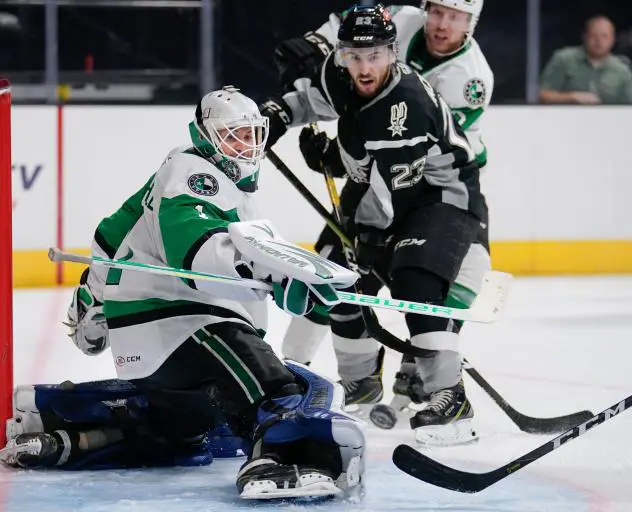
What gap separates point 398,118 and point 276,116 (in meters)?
0.46

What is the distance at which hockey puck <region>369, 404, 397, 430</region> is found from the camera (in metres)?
3.65

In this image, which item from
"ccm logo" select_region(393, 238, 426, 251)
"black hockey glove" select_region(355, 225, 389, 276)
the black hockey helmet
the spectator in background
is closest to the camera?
the black hockey helmet

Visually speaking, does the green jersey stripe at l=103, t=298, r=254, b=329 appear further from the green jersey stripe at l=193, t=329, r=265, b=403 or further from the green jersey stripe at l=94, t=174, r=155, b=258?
the green jersey stripe at l=94, t=174, r=155, b=258

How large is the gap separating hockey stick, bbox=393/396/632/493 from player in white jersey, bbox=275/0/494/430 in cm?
95

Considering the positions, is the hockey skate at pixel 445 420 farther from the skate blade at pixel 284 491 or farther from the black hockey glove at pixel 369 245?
the skate blade at pixel 284 491

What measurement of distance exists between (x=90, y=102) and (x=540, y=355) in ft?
7.98

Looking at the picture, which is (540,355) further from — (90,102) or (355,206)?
(90,102)

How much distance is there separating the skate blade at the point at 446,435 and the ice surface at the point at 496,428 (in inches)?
1.5

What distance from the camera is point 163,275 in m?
3.00

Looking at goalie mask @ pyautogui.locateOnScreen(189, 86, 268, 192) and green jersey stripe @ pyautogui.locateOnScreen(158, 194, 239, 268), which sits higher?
goalie mask @ pyautogui.locateOnScreen(189, 86, 268, 192)

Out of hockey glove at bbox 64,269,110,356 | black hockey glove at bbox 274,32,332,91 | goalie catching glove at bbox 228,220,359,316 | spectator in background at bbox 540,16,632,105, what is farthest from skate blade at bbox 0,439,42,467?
spectator in background at bbox 540,16,632,105

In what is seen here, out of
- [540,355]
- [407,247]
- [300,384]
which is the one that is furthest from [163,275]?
[540,355]

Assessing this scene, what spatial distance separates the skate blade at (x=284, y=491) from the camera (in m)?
2.75

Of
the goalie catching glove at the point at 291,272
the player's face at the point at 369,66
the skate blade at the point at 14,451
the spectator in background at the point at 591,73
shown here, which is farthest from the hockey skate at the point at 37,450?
the spectator in background at the point at 591,73
